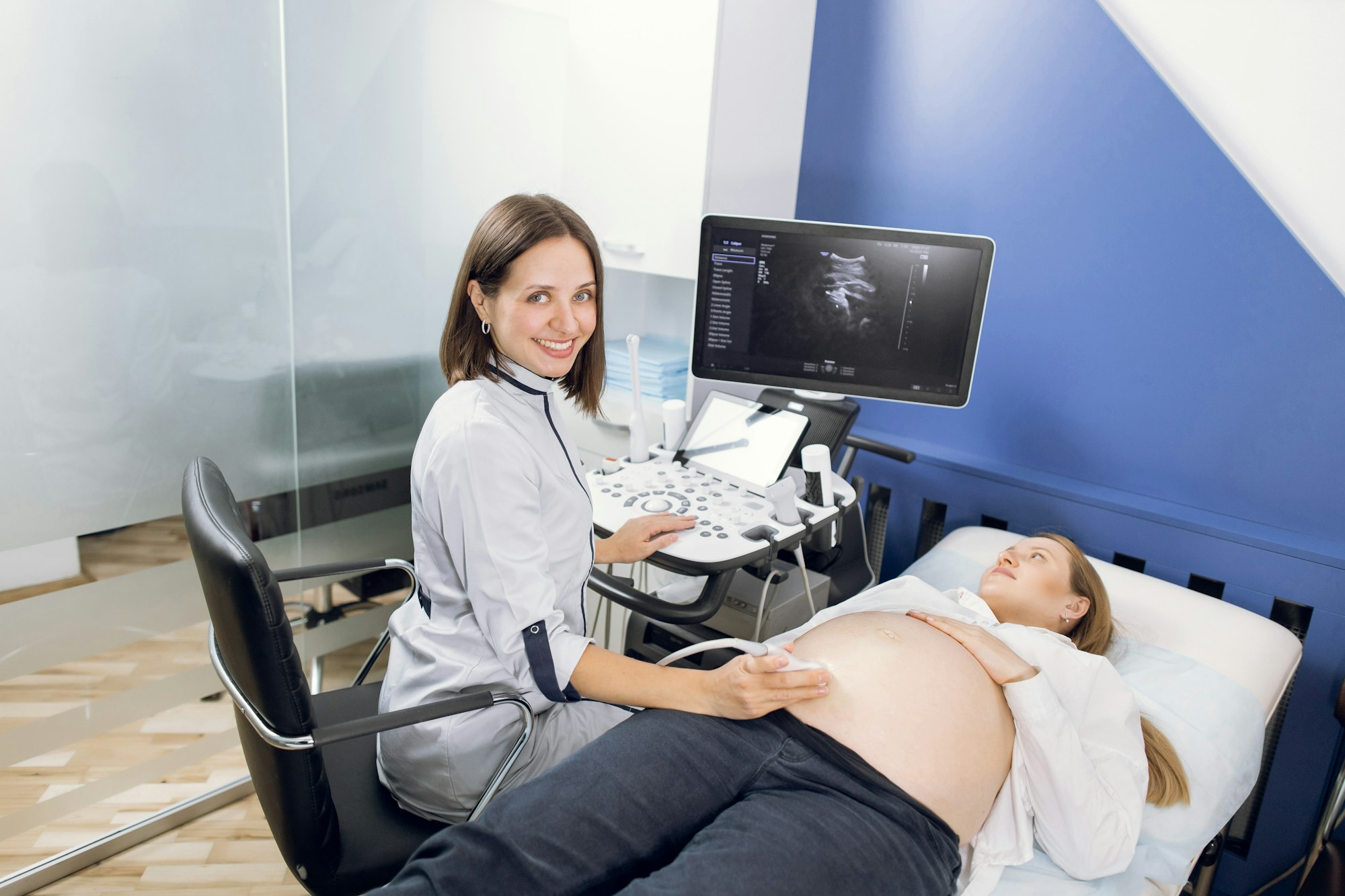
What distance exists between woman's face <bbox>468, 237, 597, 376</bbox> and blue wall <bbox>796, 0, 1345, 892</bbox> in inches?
46.9

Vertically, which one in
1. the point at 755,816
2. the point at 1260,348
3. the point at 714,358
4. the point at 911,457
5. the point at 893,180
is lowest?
the point at 755,816

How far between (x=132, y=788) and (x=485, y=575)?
134cm

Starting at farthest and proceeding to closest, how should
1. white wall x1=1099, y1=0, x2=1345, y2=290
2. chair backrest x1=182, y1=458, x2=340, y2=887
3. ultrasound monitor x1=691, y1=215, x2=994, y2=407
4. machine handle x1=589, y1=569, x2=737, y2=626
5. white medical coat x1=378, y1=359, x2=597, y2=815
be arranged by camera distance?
ultrasound monitor x1=691, y1=215, x2=994, y2=407, white wall x1=1099, y1=0, x2=1345, y2=290, machine handle x1=589, y1=569, x2=737, y2=626, white medical coat x1=378, y1=359, x2=597, y2=815, chair backrest x1=182, y1=458, x2=340, y2=887

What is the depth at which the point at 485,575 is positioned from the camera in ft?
3.87

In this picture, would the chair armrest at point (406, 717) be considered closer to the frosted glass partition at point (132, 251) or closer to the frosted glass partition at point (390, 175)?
the frosted glass partition at point (132, 251)

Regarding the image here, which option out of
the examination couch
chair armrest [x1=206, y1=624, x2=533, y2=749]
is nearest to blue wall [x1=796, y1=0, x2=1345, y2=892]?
the examination couch

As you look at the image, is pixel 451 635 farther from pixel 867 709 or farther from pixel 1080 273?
pixel 1080 273

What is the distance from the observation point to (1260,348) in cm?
178

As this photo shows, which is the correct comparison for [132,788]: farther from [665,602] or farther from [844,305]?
[844,305]

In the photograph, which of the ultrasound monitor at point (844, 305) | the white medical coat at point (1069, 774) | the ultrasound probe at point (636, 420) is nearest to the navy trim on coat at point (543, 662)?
the white medical coat at point (1069, 774)

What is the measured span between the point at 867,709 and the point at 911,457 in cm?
84

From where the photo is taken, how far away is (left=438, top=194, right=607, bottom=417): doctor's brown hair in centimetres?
123

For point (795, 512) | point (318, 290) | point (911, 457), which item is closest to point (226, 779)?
point (318, 290)

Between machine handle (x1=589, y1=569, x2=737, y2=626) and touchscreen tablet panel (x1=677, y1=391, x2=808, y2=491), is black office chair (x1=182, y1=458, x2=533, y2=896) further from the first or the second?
touchscreen tablet panel (x1=677, y1=391, x2=808, y2=491)
